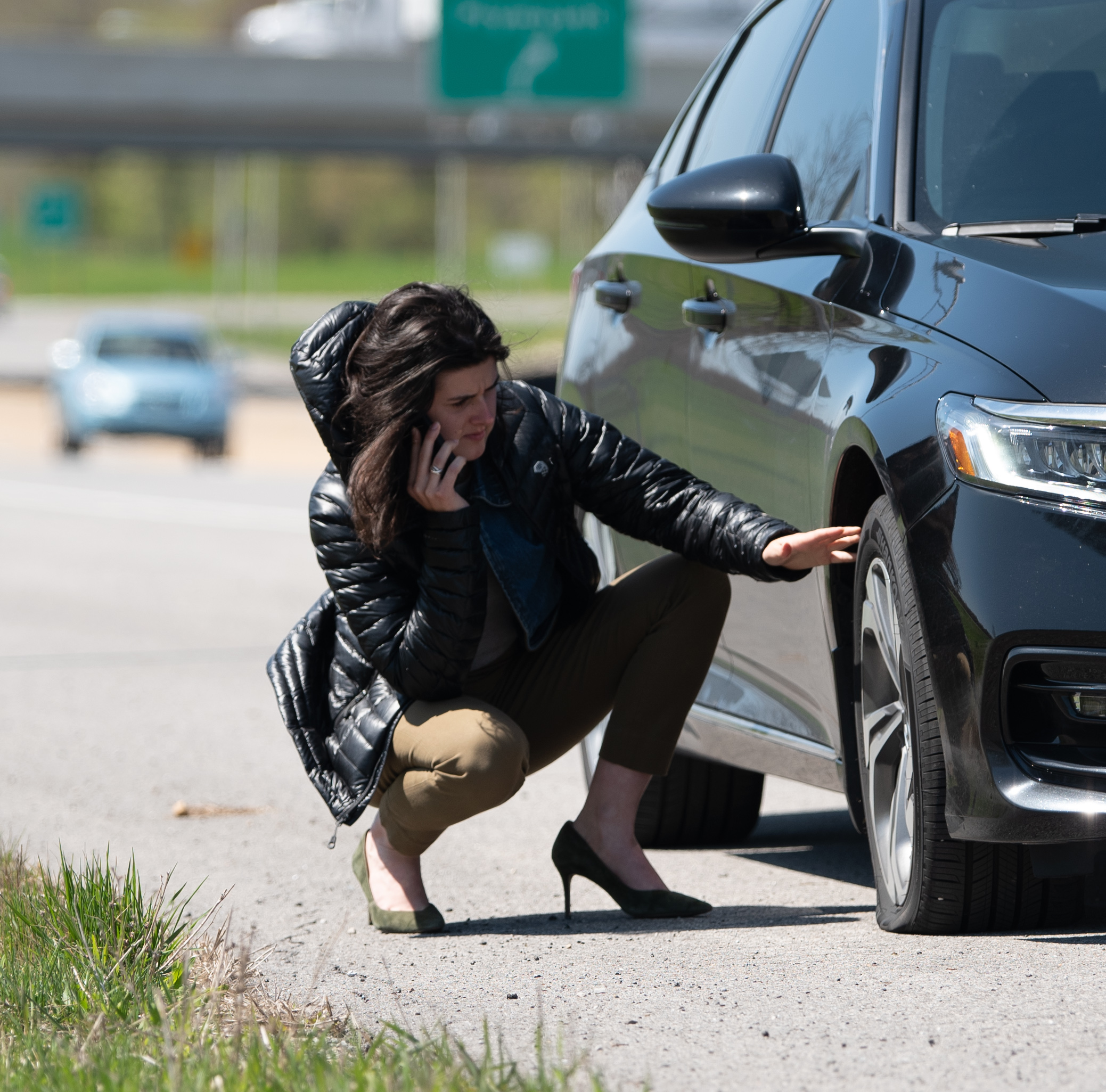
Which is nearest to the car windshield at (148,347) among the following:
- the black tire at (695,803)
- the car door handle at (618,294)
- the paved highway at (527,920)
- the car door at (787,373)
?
the paved highway at (527,920)

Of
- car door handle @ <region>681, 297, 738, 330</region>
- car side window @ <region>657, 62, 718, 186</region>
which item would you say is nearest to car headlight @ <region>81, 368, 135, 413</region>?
car side window @ <region>657, 62, 718, 186</region>

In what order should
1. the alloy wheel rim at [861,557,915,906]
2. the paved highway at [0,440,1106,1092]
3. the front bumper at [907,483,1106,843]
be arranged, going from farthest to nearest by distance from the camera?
the alloy wheel rim at [861,557,915,906] < the front bumper at [907,483,1106,843] < the paved highway at [0,440,1106,1092]

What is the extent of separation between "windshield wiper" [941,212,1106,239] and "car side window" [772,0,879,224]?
270 mm

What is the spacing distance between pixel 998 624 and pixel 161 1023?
130 cm

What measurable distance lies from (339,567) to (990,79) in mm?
1468

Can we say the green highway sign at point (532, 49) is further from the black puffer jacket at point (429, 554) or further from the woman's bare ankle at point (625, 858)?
the woman's bare ankle at point (625, 858)

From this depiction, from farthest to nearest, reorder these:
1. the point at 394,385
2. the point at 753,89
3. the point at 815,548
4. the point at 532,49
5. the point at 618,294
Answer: the point at 532,49 < the point at 618,294 < the point at 753,89 < the point at 394,385 < the point at 815,548

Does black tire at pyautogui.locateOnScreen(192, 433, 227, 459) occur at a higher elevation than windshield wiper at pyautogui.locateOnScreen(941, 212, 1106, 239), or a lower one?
lower

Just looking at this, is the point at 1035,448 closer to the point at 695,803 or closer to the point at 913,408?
the point at 913,408

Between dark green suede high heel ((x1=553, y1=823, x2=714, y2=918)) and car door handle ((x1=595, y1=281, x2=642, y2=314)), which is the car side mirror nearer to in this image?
car door handle ((x1=595, y1=281, x2=642, y2=314))

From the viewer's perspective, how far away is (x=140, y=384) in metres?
24.4

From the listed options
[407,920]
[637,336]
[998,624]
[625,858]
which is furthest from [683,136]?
[998,624]

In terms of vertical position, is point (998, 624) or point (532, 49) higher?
point (998, 624)

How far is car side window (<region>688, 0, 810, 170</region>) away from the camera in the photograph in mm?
4508
